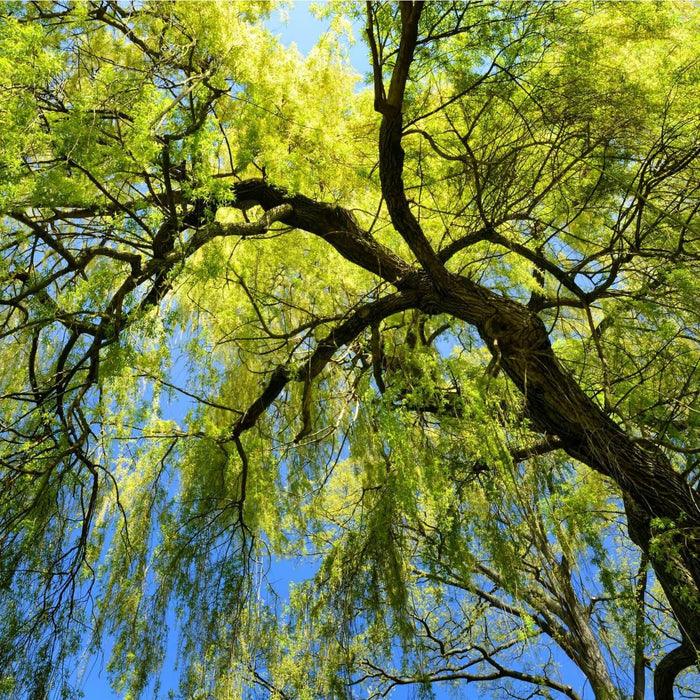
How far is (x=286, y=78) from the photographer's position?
10.3ft

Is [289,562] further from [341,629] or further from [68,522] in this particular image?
[68,522]

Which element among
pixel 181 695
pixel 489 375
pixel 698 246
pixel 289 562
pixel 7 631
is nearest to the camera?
pixel 7 631

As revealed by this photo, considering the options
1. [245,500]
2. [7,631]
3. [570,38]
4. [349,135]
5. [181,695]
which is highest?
[349,135]

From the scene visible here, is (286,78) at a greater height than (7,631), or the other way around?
(286,78)

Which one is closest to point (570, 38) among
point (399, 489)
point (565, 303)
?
point (565, 303)

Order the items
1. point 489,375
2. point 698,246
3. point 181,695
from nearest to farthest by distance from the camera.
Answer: point 181,695
point 489,375
point 698,246

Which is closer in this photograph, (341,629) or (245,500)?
(341,629)

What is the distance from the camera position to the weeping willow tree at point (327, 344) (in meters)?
2.03

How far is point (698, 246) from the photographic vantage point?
9.25 feet

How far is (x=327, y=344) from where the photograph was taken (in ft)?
9.28

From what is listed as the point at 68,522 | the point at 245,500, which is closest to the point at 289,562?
the point at 245,500

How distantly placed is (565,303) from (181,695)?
7.96ft

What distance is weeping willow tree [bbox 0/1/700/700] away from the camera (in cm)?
203

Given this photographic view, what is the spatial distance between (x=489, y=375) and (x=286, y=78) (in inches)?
76.5
